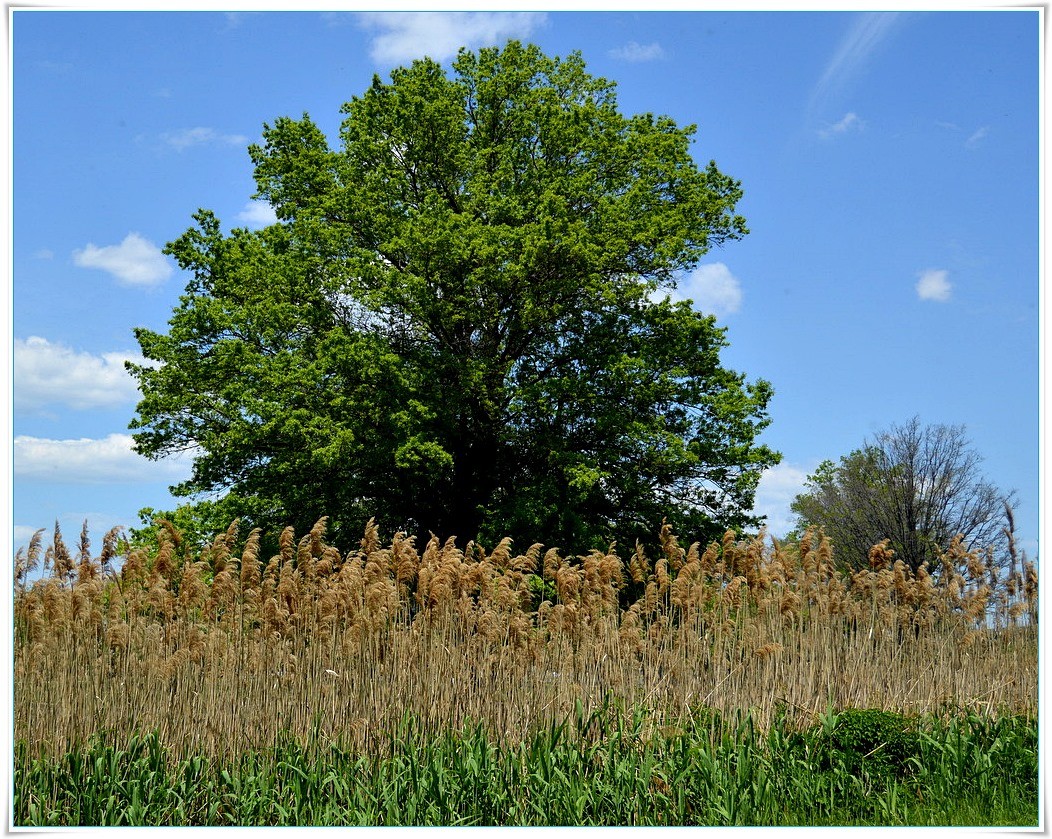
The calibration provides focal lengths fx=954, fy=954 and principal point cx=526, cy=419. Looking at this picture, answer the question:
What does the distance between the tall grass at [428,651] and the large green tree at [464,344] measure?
7344 mm

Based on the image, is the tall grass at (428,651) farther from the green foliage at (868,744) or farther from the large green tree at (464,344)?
the large green tree at (464,344)

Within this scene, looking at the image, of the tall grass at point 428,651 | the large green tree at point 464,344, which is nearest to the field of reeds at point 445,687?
the tall grass at point 428,651

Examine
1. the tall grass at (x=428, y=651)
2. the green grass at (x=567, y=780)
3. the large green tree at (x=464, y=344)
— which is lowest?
the green grass at (x=567, y=780)

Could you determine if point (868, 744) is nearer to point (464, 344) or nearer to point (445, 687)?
point (445, 687)

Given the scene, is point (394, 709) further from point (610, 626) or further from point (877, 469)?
point (877, 469)

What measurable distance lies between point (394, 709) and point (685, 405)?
11238 mm

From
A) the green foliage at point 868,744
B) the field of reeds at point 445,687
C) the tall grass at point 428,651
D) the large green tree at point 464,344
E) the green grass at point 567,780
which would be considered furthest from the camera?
the large green tree at point 464,344

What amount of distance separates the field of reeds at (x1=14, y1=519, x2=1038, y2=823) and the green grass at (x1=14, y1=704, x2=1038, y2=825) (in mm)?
20

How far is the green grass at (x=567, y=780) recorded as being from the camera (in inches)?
204

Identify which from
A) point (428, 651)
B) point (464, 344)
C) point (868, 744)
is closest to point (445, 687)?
point (428, 651)

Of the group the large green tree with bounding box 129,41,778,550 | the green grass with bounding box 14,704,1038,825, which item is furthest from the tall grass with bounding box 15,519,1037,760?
the large green tree with bounding box 129,41,778,550

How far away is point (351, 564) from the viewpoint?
21.1ft

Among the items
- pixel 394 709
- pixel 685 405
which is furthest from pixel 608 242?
pixel 394 709

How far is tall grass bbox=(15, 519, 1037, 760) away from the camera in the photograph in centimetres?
584
